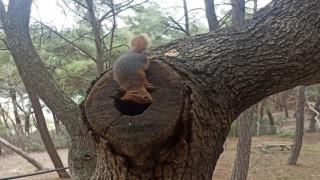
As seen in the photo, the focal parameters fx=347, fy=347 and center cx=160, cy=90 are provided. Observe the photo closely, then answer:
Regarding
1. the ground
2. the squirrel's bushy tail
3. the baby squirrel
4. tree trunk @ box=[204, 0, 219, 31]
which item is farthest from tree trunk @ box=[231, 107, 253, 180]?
the baby squirrel

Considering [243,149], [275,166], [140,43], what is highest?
[140,43]

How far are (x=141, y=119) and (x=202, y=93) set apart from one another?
32cm

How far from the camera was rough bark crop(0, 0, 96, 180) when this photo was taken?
6.15 feet

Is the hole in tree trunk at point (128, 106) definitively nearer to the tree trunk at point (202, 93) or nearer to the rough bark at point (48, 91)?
the tree trunk at point (202, 93)

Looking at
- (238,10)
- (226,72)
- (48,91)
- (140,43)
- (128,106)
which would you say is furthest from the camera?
(238,10)

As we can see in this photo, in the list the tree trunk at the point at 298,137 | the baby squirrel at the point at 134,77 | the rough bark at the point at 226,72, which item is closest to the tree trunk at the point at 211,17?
the rough bark at the point at 226,72

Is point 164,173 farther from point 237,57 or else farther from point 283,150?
point 283,150

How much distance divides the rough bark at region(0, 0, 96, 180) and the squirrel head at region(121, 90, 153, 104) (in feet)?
1.40

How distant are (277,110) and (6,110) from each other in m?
17.3

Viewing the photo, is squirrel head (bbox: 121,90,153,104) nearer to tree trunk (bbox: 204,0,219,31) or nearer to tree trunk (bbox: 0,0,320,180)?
tree trunk (bbox: 0,0,320,180)

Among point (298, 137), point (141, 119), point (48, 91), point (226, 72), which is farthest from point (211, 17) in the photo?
point (298, 137)

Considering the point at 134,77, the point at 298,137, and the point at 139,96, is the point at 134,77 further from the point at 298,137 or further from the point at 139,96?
the point at 298,137

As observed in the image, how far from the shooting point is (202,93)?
135cm

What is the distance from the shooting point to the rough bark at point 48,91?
6.15ft
